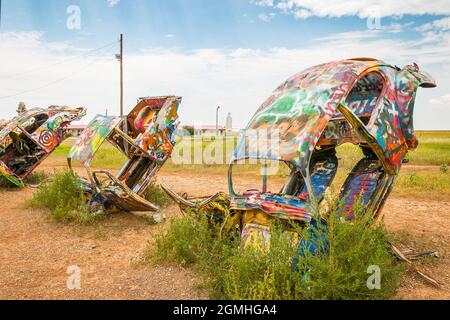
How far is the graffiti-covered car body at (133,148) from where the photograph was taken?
8.45m

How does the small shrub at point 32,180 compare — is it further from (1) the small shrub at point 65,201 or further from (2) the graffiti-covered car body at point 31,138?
(1) the small shrub at point 65,201

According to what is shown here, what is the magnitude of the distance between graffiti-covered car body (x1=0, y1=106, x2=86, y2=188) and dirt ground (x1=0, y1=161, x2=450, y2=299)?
3015 millimetres

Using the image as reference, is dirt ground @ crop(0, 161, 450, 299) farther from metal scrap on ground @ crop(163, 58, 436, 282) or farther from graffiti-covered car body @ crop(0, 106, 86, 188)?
graffiti-covered car body @ crop(0, 106, 86, 188)

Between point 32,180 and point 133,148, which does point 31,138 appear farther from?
point 133,148

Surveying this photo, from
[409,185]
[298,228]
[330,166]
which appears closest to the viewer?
[298,228]

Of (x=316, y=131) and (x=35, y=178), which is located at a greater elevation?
(x=316, y=131)

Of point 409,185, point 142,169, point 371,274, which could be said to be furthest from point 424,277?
point 409,185

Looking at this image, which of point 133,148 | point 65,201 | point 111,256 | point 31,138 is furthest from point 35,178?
point 111,256

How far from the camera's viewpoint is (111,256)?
673cm

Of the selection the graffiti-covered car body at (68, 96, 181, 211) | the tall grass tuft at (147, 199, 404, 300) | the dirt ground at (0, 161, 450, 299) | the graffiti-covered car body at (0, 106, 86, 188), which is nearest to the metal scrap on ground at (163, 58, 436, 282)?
the tall grass tuft at (147, 199, 404, 300)

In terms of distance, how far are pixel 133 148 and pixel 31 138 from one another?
17.0 ft

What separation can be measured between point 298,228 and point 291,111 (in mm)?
1386
